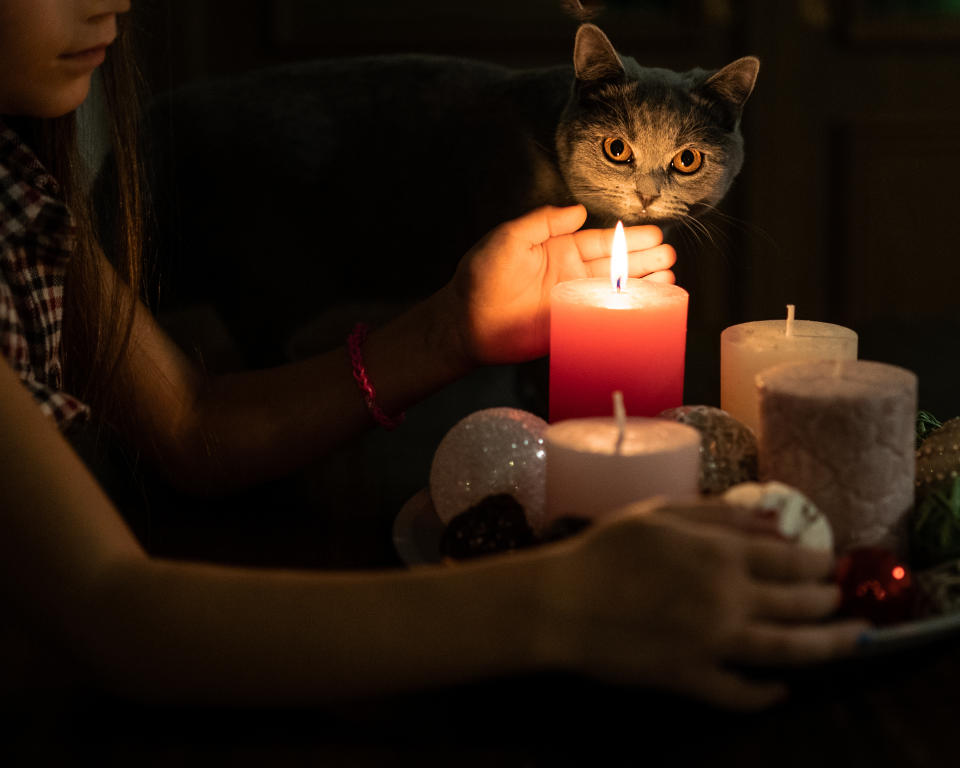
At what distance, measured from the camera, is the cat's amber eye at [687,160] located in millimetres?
1487

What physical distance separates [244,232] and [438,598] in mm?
1508

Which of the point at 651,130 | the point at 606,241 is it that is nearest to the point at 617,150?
the point at 651,130

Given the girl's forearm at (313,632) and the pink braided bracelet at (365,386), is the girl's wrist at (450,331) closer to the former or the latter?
the pink braided bracelet at (365,386)

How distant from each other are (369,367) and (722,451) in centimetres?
41

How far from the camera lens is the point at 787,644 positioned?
1.57 feet

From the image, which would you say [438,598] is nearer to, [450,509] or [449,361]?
[450,509]

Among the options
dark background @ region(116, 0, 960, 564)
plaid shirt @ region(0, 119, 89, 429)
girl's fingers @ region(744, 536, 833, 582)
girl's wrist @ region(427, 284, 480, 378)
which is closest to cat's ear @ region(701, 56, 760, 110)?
girl's wrist @ region(427, 284, 480, 378)

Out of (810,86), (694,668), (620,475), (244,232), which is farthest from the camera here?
(810,86)

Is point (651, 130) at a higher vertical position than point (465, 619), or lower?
higher

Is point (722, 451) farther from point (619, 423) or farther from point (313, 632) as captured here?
point (313, 632)

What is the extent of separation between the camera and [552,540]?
0.57 metres

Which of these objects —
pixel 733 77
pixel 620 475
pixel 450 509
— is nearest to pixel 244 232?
pixel 733 77

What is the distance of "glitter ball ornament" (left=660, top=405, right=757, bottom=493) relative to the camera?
25.6 inches

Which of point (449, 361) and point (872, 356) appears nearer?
point (449, 361)
